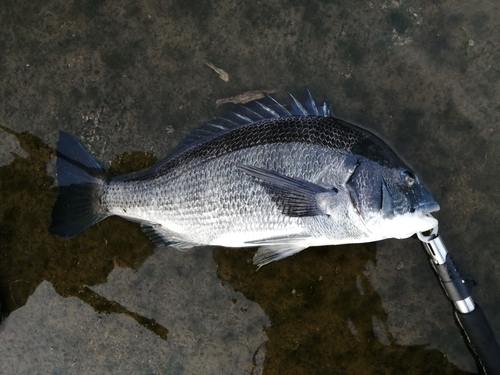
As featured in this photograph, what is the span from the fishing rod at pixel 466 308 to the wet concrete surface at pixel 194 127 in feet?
0.99

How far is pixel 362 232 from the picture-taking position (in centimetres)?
233

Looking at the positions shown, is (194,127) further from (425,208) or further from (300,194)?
(425,208)

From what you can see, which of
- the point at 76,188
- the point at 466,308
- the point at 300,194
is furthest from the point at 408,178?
the point at 76,188

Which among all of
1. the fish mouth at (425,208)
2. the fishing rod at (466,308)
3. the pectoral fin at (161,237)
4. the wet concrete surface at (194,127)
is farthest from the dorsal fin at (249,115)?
the fishing rod at (466,308)

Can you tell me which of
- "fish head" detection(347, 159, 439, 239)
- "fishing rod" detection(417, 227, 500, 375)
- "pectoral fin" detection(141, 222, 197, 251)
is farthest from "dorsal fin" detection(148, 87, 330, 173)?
"fishing rod" detection(417, 227, 500, 375)

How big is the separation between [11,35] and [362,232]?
112 inches

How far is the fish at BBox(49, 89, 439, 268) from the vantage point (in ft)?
7.47

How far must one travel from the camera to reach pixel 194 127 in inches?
116

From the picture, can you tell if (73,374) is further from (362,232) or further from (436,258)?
(436,258)

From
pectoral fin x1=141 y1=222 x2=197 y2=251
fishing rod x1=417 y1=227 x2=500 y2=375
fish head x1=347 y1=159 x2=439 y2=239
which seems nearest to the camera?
fish head x1=347 y1=159 x2=439 y2=239

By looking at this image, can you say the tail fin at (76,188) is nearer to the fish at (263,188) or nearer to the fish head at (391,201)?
the fish at (263,188)

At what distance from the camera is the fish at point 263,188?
7.47ft

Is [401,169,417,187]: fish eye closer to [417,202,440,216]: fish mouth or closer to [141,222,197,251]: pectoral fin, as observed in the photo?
[417,202,440,216]: fish mouth

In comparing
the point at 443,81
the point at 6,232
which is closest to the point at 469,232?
the point at 443,81
